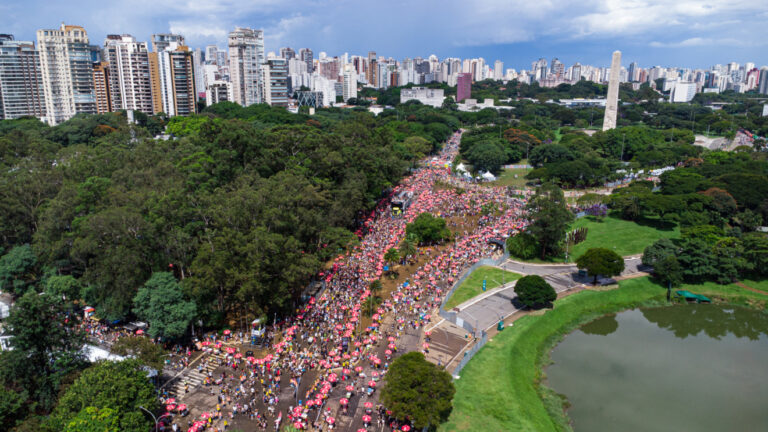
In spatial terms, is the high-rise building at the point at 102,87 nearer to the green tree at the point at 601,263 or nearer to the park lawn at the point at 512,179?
the park lawn at the point at 512,179

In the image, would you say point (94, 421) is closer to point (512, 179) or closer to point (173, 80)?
point (512, 179)

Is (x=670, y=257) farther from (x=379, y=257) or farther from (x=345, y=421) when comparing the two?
(x=345, y=421)

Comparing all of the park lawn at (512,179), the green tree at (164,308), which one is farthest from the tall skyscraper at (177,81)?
the green tree at (164,308)

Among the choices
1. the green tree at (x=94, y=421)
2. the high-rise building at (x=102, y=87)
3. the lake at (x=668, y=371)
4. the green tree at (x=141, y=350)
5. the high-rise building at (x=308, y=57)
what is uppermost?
the high-rise building at (x=308, y=57)

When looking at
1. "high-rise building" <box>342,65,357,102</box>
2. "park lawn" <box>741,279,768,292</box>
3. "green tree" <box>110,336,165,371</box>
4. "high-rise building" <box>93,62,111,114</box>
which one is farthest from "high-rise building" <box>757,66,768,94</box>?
"green tree" <box>110,336,165,371</box>

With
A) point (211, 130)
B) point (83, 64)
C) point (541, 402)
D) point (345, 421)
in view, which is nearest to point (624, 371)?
point (541, 402)

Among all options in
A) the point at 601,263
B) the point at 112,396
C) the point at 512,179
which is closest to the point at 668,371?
the point at 601,263
